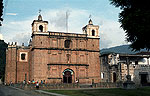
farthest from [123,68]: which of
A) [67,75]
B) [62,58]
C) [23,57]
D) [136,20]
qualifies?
[23,57]

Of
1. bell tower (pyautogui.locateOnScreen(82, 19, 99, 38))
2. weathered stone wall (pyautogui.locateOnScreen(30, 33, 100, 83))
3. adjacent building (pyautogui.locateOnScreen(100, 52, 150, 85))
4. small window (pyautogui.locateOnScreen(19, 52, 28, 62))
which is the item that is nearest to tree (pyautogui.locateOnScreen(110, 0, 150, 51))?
adjacent building (pyautogui.locateOnScreen(100, 52, 150, 85))

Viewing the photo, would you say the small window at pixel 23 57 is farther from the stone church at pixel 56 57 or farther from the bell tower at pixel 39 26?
the bell tower at pixel 39 26

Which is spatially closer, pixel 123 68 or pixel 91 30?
pixel 123 68

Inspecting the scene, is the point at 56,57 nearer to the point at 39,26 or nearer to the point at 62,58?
the point at 62,58

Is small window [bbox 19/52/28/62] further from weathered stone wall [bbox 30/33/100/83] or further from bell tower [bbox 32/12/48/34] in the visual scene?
bell tower [bbox 32/12/48/34]

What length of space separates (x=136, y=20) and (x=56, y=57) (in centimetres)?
3295

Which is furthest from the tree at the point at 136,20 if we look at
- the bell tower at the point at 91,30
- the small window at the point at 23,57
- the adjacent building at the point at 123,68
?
the small window at the point at 23,57

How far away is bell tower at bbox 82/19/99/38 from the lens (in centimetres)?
5363

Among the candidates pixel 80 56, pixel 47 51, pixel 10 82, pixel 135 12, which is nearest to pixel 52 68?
pixel 47 51

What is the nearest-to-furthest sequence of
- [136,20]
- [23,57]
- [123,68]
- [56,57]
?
1. [136,20]
2. [123,68]
3. [56,57]
4. [23,57]

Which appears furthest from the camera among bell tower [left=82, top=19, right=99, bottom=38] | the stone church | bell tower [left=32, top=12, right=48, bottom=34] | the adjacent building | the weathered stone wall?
bell tower [left=82, top=19, right=99, bottom=38]

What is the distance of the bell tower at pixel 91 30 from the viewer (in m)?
53.6

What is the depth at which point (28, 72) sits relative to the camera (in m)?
53.2

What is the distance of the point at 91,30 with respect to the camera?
5391cm
